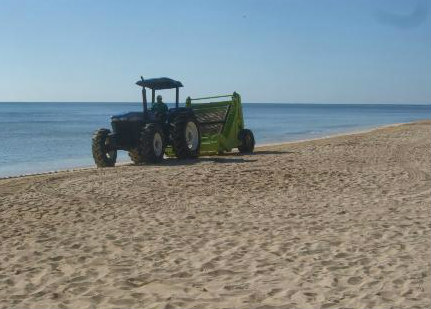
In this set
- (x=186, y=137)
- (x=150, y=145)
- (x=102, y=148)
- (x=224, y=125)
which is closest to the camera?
(x=150, y=145)

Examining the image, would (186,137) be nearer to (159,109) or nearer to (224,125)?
(159,109)

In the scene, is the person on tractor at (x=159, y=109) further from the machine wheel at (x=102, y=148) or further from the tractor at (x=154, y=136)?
the machine wheel at (x=102, y=148)

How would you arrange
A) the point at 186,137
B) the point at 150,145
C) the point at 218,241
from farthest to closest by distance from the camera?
1. the point at 186,137
2. the point at 150,145
3. the point at 218,241

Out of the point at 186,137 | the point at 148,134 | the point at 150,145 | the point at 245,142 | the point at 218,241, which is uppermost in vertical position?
the point at 148,134

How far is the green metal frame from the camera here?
1550cm

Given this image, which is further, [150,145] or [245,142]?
[245,142]

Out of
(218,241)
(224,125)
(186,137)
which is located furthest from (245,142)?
(218,241)

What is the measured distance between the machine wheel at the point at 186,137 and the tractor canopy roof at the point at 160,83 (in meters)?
0.87

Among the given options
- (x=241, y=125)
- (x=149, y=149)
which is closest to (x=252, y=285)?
(x=149, y=149)

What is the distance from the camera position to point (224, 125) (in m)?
16.1

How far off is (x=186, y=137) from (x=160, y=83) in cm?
152

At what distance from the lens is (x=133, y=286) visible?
4.52m

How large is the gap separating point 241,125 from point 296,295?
505 inches

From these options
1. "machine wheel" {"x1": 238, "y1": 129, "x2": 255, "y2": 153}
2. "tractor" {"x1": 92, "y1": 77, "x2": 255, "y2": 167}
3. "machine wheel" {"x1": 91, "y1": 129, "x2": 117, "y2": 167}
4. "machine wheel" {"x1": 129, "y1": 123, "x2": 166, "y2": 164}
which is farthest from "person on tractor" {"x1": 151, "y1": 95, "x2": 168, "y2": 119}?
"machine wheel" {"x1": 238, "y1": 129, "x2": 255, "y2": 153}
